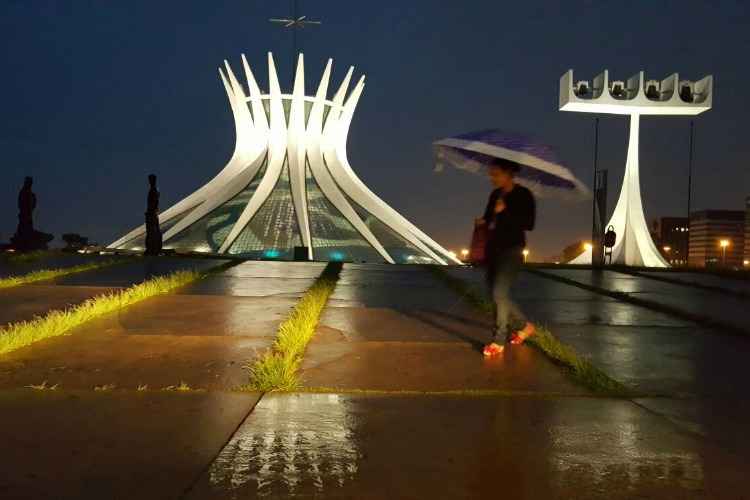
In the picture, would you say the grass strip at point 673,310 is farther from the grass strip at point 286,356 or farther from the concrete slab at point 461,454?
the grass strip at point 286,356

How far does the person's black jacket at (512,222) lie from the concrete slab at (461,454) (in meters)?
1.66

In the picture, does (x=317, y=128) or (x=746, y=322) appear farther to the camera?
(x=317, y=128)

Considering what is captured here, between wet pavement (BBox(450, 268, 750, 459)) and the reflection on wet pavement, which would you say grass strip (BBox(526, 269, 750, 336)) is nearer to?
wet pavement (BBox(450, 268, 750, 459))

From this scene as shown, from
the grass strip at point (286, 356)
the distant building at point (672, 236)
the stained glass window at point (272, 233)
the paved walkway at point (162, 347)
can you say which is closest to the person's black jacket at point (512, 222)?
the grass strip at point (286, 356)

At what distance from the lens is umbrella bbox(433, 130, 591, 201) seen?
5.04m

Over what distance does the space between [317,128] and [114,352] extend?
→ 32883mm

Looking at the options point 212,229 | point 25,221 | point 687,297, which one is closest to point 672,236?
point 212,229

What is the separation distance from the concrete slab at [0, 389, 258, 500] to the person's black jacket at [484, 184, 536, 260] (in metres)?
2.24

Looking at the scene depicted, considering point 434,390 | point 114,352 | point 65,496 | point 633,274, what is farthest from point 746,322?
point 633,274

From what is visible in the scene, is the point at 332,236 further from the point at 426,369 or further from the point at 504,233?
the point at 426,369

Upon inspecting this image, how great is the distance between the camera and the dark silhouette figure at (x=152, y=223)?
69.1 ft

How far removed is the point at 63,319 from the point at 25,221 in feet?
54.4

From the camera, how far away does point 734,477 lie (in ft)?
8.33

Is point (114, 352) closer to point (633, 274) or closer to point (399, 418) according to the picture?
point (399, 418)
